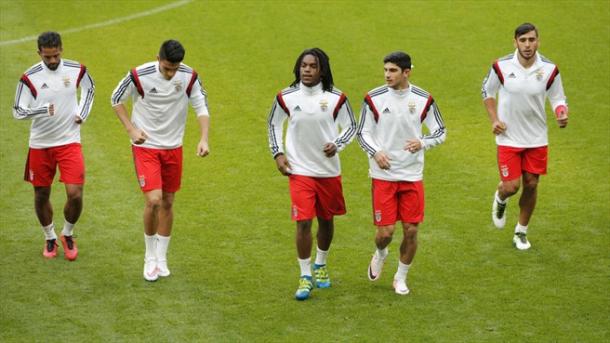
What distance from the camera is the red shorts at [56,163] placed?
40.5 feet

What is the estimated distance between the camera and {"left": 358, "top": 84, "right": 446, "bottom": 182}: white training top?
1115 centimetres

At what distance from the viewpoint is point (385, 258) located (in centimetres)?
1194

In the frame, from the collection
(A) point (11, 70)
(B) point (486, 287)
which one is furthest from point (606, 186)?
(A) point (11, 70)

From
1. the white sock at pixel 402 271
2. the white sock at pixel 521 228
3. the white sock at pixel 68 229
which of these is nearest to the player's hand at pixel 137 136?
the white sock at pixel 68 229

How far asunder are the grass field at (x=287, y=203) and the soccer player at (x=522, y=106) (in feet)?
2.99

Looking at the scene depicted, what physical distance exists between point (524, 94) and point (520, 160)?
72 centimetres

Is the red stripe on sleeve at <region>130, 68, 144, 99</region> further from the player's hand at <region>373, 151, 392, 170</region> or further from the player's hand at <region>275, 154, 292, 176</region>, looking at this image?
the player's hand at <region>373, 151, 392, 170</region>

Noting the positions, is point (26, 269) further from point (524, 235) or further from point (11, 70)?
point (11, 70)

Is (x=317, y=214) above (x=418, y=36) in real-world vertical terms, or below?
below

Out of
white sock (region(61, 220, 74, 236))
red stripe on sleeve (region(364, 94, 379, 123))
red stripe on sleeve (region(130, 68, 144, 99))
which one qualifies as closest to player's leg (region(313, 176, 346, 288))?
red stripe on sleeve (region(364, 94, 379, 123))

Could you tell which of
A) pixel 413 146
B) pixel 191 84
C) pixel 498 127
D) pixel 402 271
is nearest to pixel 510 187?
pixel 498 127

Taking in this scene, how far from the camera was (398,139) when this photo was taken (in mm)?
11188

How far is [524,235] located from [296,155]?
3.11m

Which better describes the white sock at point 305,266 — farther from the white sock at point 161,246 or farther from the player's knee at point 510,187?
the player's knee at point 510,187
